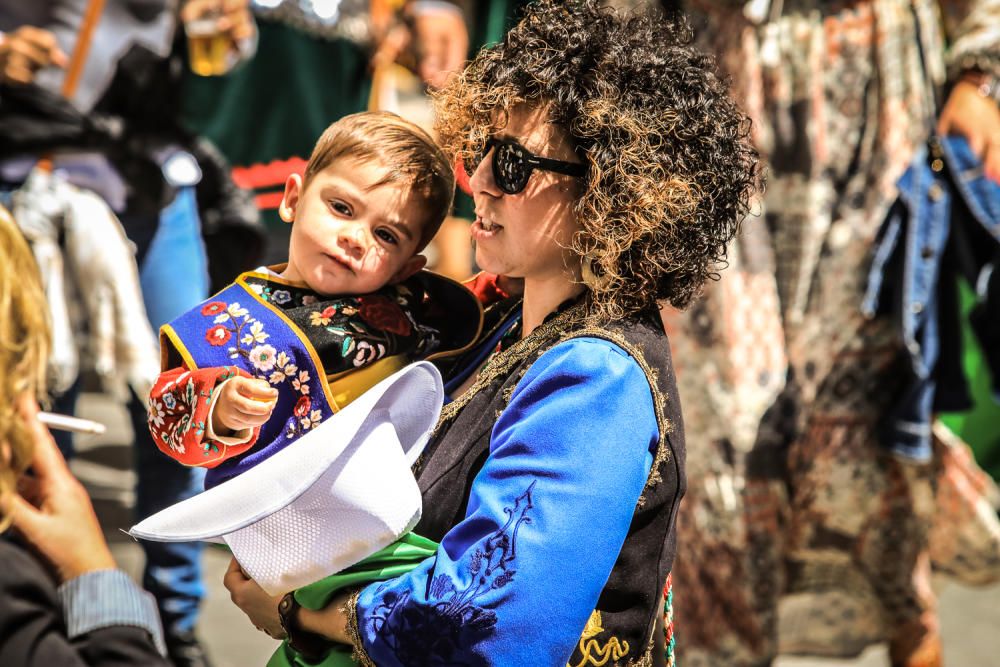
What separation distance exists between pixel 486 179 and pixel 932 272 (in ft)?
6.18

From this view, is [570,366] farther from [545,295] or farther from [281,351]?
[281,351]

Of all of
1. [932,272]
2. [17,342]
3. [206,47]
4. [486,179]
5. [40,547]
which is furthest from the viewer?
[932,272]

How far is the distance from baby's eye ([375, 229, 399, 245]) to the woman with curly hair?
148 mm

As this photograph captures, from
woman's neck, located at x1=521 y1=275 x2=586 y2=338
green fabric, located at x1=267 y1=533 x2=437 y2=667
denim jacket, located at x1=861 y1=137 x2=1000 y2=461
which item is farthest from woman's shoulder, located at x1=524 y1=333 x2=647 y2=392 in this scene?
denim jacket, located at x1=861 y1=137 x2=1000 y2=461

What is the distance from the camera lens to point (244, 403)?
4.92ft

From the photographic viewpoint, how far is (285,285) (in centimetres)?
177

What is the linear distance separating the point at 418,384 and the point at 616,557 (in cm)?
33

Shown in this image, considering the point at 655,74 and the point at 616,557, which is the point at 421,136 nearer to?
the point at 655,74

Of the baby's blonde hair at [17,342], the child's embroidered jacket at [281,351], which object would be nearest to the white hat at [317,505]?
the child's embroidered jacket at [281,351]

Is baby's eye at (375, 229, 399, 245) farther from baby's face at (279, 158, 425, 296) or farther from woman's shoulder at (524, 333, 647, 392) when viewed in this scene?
woman's shoulder at (524, 333, 647, 392)

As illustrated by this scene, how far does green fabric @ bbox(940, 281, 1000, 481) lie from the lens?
346cm

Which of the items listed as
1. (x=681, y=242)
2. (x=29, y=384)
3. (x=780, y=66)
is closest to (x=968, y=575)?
(x=780, y=66)

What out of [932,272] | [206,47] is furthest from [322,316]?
[932,272]

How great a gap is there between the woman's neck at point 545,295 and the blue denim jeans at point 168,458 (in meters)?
1.24
